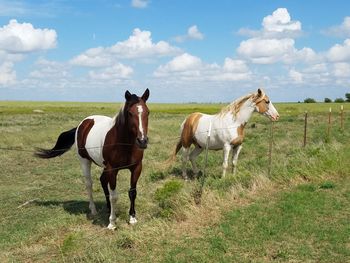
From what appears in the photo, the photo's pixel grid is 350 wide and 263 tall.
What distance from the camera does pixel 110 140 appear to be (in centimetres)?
726

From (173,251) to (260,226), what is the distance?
1460 mm

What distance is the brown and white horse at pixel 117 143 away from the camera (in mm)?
6438

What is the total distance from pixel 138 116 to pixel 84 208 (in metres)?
3.55

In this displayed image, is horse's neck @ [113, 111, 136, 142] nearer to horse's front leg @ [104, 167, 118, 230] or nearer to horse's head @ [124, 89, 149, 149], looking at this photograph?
horse's head @ [124, 89, 149, 149]

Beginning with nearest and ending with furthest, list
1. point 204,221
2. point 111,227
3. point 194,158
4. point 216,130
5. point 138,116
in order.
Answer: point 138,116 < point 204,221 < point 111,227 < point 216,130 < point 194,158

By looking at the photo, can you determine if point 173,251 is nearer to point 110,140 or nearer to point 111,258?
point 111,258

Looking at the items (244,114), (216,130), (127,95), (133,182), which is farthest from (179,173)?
(127,95)

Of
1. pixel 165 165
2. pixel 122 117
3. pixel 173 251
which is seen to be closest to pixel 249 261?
pixel 173 251

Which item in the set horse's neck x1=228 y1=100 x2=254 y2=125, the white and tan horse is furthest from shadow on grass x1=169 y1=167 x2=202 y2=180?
horse's neck x1=228 y1=100 x2=254 y2=125

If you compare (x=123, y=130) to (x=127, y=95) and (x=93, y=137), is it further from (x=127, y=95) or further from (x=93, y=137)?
(x=93, y=137)

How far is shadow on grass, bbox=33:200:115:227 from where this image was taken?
805 centimetres

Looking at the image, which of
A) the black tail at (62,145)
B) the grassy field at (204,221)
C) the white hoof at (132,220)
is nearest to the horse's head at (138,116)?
the grassy field at (204,221)

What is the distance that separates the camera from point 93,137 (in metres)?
8.14

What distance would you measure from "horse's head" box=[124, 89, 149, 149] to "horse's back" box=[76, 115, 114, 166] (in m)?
1.00
